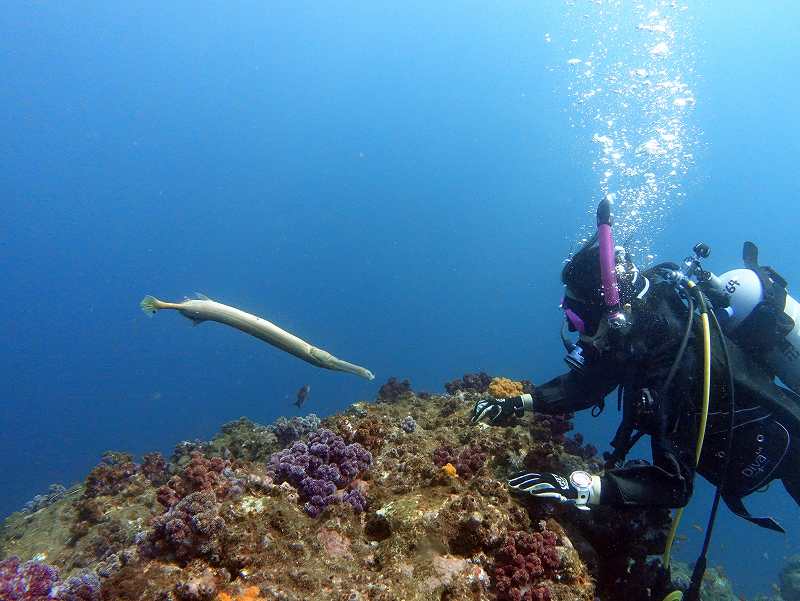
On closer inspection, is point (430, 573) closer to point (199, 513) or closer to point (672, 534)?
point (199, 513)

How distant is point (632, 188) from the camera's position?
16.0 meters

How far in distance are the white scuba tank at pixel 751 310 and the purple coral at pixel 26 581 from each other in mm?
7377

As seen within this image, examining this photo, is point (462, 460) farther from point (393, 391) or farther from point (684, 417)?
point (393, 391)

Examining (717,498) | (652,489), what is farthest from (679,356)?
(717,498)

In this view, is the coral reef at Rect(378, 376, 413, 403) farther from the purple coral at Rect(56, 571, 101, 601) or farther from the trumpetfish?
the purple coral at Rect(56, 571, 101, 601)

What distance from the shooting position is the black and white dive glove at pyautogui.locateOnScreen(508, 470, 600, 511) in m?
4.24

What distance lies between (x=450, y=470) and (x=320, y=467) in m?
1.37

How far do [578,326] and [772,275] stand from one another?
2.59 meters

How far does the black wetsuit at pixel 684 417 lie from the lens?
423 cm

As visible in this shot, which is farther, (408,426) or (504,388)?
(504,388)

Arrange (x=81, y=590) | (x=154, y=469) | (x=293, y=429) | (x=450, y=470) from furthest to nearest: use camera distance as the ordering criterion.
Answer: (x=154, y=469) < (x=293, y=429) < (x=450, y=470) < (x=81, y=590)

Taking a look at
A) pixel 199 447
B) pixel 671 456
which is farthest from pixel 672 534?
pixel 199 447

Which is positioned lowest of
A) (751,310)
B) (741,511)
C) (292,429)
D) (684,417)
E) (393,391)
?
(741,511)

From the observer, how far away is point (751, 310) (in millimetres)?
5180
